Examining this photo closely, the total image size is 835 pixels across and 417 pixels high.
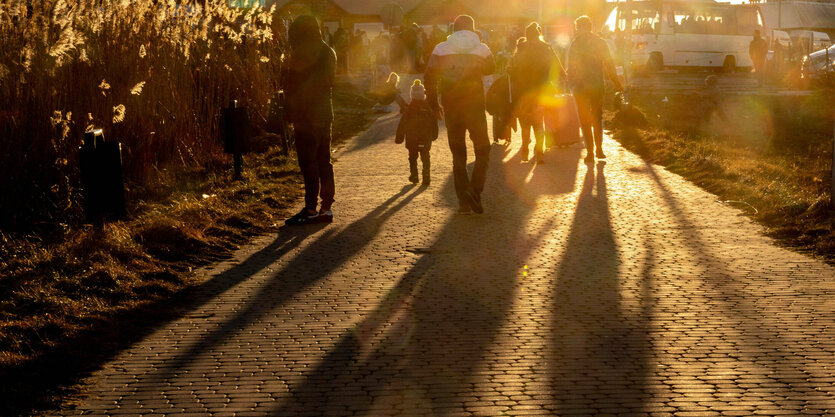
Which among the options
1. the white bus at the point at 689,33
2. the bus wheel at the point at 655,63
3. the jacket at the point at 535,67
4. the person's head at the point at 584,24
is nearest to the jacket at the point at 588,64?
the person's head at the point at 584,24

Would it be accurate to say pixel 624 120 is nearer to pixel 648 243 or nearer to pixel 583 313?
pixel 648 243

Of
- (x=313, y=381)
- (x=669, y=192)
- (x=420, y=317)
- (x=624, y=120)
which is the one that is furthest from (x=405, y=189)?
(x=624, y=120)

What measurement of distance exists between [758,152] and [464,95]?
924cm

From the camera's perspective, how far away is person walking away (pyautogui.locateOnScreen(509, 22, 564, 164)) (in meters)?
14.2

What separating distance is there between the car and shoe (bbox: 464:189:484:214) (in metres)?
23.1

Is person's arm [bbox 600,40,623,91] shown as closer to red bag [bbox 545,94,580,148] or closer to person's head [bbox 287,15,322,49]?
red bag [bbox 545,94,580,148]

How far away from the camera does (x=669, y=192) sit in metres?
11.7

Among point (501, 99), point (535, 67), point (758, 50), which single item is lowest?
point (758, 50)

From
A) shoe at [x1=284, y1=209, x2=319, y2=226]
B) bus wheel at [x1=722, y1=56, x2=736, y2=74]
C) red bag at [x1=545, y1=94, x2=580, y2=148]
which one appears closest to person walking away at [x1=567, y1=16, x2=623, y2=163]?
red bag at [x1=545, y1=94, x2=580, y2=148]

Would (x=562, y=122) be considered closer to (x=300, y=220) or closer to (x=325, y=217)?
(x=325, y=217)

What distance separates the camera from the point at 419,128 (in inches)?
487

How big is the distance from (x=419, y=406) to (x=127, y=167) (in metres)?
6.94

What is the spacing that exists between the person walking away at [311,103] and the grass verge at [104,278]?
1.54ft

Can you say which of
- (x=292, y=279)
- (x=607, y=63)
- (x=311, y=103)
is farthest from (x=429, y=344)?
(x=607, y=63)
